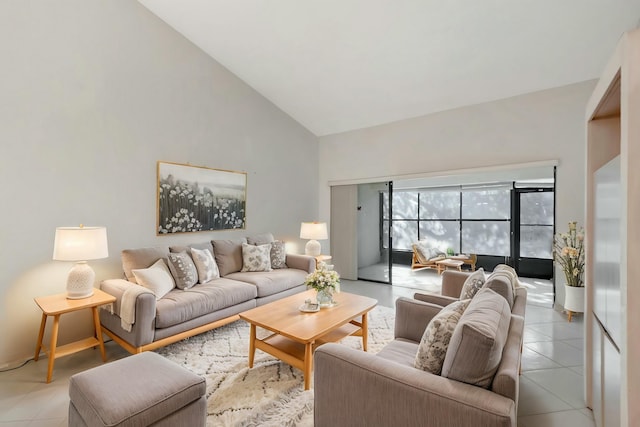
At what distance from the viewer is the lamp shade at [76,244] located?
8.52 feet

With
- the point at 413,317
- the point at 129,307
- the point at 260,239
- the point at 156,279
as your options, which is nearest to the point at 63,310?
the point at 129,307

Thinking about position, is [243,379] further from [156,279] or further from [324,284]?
[156,279]

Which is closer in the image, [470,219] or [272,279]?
[272,279]

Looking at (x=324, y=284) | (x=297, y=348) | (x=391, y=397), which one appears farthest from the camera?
(x=324, y=284)

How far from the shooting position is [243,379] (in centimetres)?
242

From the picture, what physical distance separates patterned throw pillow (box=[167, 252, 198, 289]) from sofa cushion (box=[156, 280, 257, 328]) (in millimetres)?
82

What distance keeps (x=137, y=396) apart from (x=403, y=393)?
4.26ft

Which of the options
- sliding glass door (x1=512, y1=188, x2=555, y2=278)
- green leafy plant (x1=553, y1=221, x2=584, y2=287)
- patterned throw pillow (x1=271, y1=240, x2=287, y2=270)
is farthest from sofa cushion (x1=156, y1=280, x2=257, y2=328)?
sliding glass door (x1=512, y1=188, x2=555, y2=278)

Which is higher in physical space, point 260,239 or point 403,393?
point 260,239

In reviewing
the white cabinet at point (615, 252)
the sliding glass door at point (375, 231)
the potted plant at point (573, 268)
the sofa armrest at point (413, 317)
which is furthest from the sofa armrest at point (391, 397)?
the sliding glass door at point (375, 231)

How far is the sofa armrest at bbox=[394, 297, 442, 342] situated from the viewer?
7.36 ft

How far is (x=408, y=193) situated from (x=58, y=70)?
21.8ft

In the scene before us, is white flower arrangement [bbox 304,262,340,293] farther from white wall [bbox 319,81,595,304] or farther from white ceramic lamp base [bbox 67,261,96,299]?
white wall [bbox 319,81,595,304]

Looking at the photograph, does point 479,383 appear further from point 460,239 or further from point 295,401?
point 460,239
